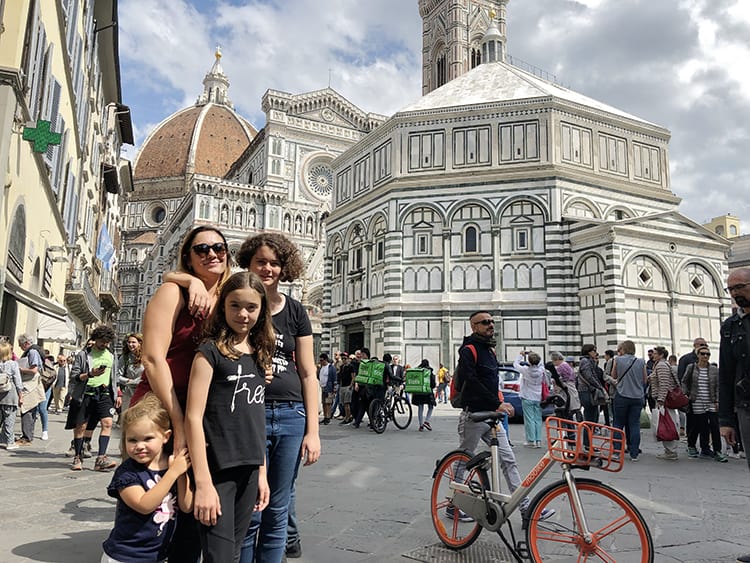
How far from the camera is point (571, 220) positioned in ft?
81.1

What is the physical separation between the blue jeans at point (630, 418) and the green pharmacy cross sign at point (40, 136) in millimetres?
10130

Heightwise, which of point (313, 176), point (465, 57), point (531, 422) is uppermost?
point (465, 57)

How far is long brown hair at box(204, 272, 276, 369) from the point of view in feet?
7.98

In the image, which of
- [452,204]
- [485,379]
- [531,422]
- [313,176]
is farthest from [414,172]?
[313,176]

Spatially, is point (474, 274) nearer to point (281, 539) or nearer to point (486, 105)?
point (486, 105)

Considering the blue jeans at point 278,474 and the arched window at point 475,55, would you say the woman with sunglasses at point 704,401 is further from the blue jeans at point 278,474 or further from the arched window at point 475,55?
the arched window at point 475,55

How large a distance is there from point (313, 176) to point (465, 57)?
17691mm

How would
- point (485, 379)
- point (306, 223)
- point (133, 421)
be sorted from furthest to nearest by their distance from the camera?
1. point (306, 223)
2. point (485, 379)
3. point (133, 421)

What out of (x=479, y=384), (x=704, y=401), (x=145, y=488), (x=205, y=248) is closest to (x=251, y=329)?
(x=205, y=248)

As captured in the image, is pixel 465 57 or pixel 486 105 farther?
pixel 465 57

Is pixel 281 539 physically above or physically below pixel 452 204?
below

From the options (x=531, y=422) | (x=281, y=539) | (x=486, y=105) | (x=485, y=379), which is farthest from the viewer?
(x=486, y=105)

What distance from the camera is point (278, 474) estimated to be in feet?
9.71

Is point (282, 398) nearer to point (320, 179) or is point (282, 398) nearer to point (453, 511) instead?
point (453, 511)
